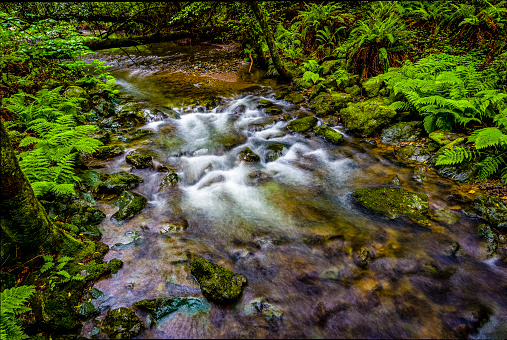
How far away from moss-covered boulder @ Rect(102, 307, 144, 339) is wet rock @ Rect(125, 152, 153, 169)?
3.56 meters

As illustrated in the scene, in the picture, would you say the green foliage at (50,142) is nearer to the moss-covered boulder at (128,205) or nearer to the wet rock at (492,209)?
the moss-covered boulder at (128,205)

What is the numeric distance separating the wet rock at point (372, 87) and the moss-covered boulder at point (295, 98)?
2.08 meters

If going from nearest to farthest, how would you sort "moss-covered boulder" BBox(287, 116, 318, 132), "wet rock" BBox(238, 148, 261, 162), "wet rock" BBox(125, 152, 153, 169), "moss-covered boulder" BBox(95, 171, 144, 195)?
"moss-covered boulder" BBox(95, 171, 144, 195)
"wet rock" BBox(125, 152, 153, 169)
"wet rock" BBox(238, 148, 261, 162)
"moss-covered boulder" BBox(287, 116, 318, 132)

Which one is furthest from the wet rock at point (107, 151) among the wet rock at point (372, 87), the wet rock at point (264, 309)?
the wet rock at point (372, 87)

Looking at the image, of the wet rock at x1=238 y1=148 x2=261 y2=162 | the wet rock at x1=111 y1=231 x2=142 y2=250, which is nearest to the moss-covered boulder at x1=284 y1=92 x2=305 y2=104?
the wet rock at x1=238 y1=148 x2=261 y2=162

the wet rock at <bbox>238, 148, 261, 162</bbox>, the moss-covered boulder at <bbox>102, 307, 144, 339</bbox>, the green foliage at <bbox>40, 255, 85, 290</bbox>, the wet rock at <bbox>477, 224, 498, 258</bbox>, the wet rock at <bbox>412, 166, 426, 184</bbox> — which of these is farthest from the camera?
the wet rock at <bbox>238, 148, 261, 162</bbox>

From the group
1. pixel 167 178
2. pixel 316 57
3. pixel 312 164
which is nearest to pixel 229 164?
pixel 167 178

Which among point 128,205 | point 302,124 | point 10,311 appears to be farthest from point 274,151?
point 10,311

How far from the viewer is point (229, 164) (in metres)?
6.60

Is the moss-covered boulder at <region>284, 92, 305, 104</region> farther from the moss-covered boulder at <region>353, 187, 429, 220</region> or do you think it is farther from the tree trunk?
the moss-covered boulder at <region>353, 187, 429, 220</region>

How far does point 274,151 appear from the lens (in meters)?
6.81

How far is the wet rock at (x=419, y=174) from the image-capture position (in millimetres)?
5262

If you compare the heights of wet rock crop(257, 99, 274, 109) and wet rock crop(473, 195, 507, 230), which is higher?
wet rock crop(257, 99, 274, 109)

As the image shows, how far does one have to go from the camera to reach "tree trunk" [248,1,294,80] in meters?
7.66
